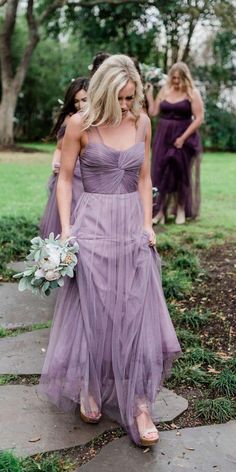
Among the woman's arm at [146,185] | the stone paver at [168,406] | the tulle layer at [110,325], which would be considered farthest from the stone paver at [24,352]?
the woman's arm at [146,185]

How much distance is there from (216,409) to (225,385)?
262 mm

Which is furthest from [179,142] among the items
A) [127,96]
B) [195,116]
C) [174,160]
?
[127,96]

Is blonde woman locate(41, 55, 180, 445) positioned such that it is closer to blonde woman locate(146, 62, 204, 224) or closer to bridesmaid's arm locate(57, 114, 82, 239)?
bridesmaid's arm locate(57, 114, 82, 239)

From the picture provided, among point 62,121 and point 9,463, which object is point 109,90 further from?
point 62,121

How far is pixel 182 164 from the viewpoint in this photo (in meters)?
8.09

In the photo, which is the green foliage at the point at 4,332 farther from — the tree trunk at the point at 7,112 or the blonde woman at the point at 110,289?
the tree trunk at the point at 7,112

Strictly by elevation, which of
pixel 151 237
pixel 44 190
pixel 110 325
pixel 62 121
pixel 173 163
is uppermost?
pixel 62 121

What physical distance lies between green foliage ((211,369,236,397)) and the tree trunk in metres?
16.7

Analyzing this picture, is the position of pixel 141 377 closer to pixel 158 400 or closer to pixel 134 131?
pixel 158 400

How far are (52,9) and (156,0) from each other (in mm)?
3052

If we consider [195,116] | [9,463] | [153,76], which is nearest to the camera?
[9,463]

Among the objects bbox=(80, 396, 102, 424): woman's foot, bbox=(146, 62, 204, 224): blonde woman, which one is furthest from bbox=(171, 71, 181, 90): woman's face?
bbox=(80, 396, 102, 424): woman's foot

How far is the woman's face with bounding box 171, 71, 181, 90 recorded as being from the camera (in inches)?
302

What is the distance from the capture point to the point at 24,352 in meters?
3.89
